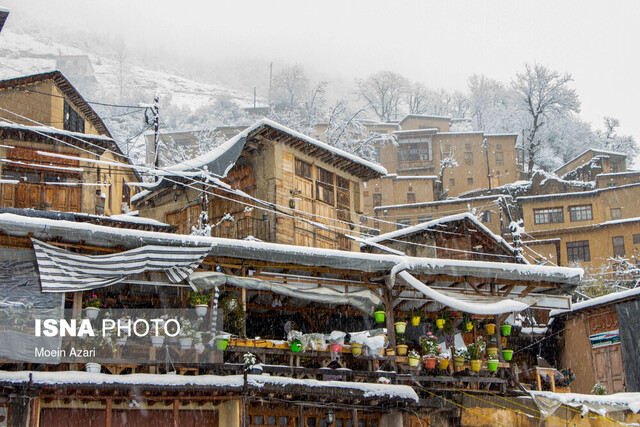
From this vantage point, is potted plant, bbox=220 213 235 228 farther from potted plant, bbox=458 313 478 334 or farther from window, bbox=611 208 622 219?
window, bbox=611 208 622 219

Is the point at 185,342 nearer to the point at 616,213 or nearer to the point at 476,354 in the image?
the point at 476,354

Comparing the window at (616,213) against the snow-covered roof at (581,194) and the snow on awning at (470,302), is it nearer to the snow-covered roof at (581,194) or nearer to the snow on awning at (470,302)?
the snow-covered roof at (581,194)

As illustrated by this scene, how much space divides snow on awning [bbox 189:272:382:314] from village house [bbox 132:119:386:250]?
513 cm

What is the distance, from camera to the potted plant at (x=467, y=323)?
778 inches

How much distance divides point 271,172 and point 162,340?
10524 millimetres

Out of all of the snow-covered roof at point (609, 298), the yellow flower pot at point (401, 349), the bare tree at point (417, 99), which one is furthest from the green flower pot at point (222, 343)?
the bare tree at point (417, 99)

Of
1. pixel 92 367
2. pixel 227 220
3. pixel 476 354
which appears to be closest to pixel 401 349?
pixel 476 354

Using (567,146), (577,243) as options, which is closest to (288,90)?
(567,146)

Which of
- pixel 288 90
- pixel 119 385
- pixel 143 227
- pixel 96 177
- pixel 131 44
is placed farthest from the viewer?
pixel 131 44

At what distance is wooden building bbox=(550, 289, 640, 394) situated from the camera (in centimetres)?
2425

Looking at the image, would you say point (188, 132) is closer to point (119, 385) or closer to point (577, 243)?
point (577, 243)

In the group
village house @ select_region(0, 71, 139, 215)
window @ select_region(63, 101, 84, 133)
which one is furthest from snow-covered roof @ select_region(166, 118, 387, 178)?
window @ select_region(63, 101, 84, 133)

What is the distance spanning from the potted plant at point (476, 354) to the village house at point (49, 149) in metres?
14.7

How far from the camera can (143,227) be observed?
2673 cm
